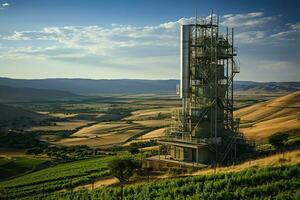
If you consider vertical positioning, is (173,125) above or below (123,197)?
above

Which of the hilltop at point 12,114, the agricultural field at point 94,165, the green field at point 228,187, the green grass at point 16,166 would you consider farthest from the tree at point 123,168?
the hilltop at point 12,114

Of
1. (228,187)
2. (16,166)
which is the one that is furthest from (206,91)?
(16,166)

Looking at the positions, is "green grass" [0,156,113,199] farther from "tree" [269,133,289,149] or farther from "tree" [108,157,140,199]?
"tree" [269,133,289,149]

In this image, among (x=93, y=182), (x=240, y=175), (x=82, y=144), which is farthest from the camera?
(x=82, y=144)

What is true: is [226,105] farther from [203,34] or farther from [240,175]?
[240,175]

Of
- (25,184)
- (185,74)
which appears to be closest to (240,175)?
(185,74)

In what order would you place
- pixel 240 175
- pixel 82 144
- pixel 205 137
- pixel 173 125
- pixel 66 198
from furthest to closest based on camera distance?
pixel 82 144
pixel 173 125
pixel 205 137
pixel 66 198
pixel 240 175
